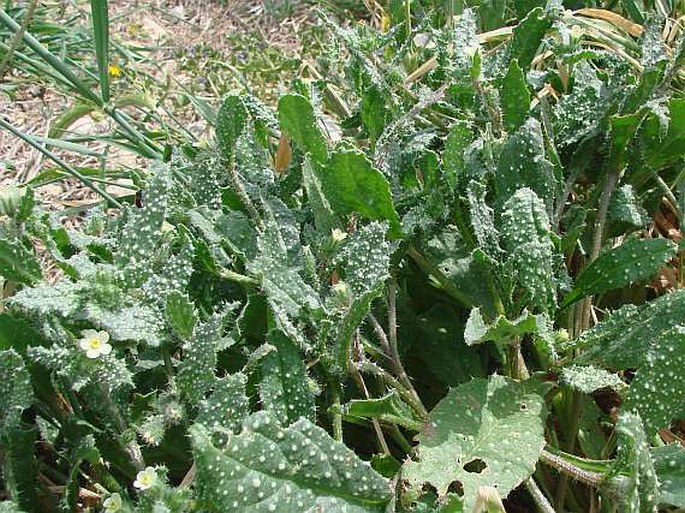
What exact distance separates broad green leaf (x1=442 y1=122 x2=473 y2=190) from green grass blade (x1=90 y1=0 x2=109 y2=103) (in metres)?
0.55

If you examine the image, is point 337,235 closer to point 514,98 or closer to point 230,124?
point 230,124

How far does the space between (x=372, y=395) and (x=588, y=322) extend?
1.26ft

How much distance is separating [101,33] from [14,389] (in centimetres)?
55

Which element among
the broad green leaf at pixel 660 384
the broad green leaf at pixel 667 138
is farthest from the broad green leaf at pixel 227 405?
the broad green leaf at pixel 667 138

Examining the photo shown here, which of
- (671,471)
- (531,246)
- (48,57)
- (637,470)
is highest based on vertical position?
(48,57)

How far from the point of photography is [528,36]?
4.81 ft

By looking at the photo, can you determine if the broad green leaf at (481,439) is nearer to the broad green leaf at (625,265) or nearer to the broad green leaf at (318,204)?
the broad green leaf at (625,265)

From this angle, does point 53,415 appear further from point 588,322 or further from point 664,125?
point 664,125

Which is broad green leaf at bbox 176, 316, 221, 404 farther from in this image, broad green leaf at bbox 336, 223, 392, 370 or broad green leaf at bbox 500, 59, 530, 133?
broad green leaf at bbox 500, 59, 530, 133

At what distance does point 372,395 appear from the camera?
4.04 ft

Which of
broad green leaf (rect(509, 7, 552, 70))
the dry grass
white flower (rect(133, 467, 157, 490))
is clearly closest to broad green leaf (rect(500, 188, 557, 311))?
broad green leaf (rect(509, 7, 552, 70))

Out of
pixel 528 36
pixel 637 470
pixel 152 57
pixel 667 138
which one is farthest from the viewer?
pixel 152 57

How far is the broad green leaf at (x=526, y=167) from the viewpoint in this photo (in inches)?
48.8

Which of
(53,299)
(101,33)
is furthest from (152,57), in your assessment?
(53,299)
